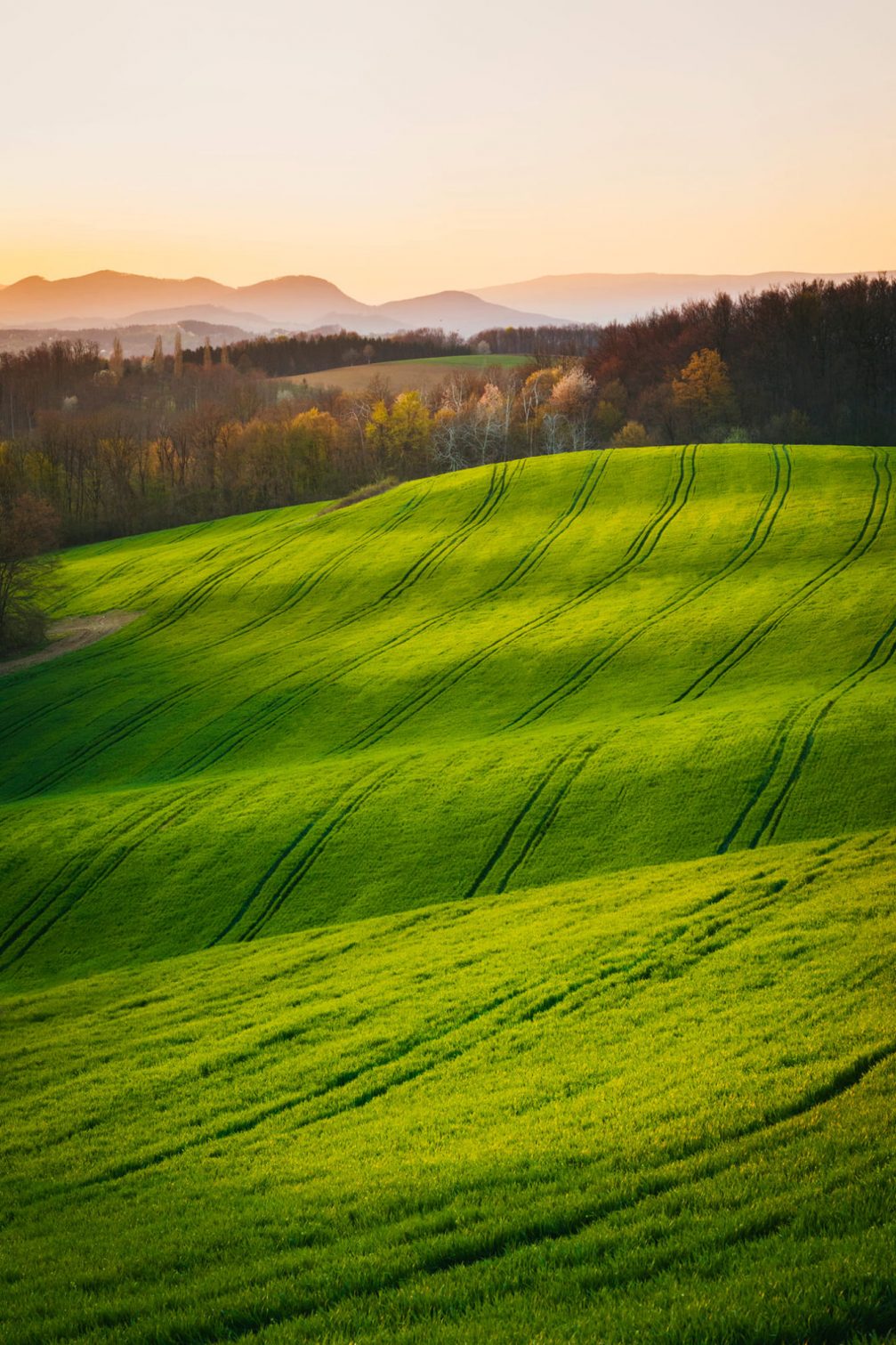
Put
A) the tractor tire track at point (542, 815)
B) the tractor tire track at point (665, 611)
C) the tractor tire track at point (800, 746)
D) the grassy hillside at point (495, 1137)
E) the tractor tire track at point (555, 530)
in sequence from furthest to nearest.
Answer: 1. the tractor tire track at point (555, 530)
2. the tractor tire track at point (665, 611)
3. the tractor tire track at point (542, 815)
4. the tractor tire track at point (800, 746)
5. the grassy hillside at point (495, 1137)

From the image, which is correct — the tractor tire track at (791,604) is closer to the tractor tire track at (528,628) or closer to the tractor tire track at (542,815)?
the tractor tire track at (542,815)

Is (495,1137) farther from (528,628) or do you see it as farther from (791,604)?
(528,628)

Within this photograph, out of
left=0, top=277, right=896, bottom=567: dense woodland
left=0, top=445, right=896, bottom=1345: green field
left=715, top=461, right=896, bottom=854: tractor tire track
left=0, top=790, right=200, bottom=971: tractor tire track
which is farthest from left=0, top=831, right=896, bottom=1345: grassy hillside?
left=0, top=277, right=896, bottom=567: dense woodland

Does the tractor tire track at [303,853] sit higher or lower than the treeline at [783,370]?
lower

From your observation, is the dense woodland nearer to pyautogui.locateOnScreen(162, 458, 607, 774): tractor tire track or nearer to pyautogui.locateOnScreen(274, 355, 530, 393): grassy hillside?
pyautogui.locateOnScreen(274, 355, 530, 393): grassy hillside

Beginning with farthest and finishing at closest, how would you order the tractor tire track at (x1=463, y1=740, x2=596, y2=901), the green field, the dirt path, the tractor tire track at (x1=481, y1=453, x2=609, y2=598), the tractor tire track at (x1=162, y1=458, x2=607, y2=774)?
the dirt path, the tractor tire track at (x1=481, y1=453, x2=609, y2=598), the tractor tire track at (x1=162, y1=458, x2=607, y2=774), the tractor tire track at (x1=463, y1=740, x2=596, y2=901), the green field

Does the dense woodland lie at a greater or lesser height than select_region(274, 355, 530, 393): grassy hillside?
lesser

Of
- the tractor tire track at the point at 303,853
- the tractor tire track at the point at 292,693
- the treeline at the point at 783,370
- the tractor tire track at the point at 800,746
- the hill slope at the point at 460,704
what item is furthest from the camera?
the treeline at the point at 783,370

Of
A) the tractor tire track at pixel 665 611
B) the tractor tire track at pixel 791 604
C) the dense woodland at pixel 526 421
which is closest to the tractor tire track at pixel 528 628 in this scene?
the tractor tire track at pixel 665 611
